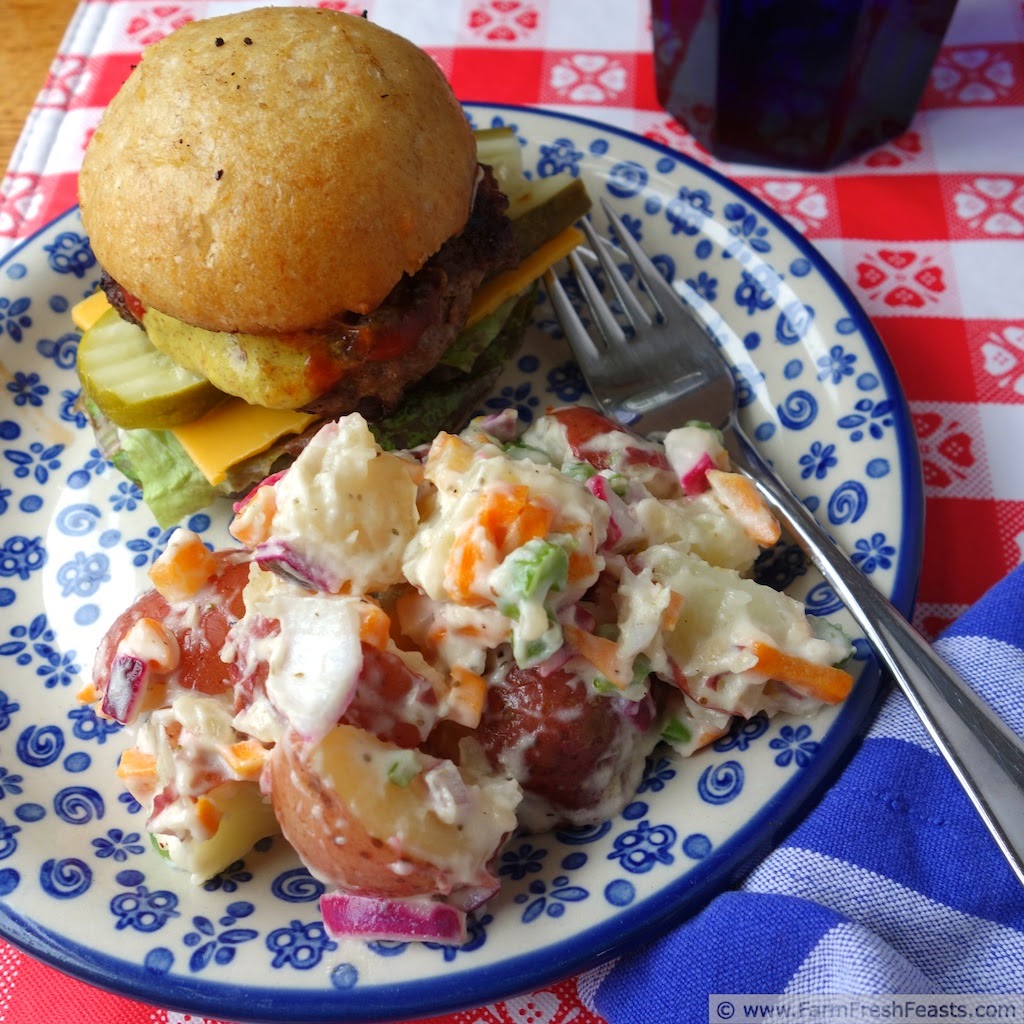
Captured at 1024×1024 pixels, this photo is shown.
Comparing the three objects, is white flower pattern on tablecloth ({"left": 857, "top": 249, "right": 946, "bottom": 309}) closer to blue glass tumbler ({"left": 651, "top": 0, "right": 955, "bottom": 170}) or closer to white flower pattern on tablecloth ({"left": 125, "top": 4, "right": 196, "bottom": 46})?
blue glass tumbler ({"left": 651, "top": 0, "right": 955, "bottom": 170})

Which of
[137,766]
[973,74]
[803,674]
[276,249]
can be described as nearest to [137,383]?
[276,249]

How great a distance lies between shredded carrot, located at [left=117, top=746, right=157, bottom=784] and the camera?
161cm

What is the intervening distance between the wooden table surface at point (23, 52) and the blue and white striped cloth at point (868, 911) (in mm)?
2789

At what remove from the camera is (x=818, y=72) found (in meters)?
2.53

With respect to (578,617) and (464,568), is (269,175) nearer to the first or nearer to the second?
(464,568)

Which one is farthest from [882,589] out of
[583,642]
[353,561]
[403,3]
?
[403,3]

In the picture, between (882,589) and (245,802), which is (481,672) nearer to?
(245,802)

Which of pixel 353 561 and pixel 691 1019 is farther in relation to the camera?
pixel 353 561

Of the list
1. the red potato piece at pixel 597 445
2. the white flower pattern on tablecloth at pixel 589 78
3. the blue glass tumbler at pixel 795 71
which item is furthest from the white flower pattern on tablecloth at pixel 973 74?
the red potato piece at pixel 597 445

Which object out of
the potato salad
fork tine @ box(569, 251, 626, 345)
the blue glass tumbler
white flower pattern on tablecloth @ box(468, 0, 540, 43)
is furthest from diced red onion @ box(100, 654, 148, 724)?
white flower pattern on tablecloth @ box(468, 0, 540, 43)

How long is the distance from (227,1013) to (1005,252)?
2298mm

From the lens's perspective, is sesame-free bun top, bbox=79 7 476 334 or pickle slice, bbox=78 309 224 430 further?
pickle slice, bbox=78 309 224 430

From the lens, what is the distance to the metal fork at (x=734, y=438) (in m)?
1.43

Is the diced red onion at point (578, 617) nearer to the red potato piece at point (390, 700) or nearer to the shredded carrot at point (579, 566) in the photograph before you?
the shredded carrot at point (579, 566)
